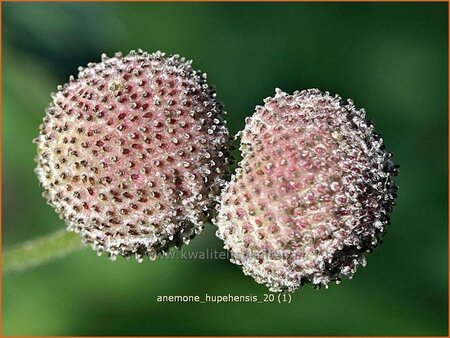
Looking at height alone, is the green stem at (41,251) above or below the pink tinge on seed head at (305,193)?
above

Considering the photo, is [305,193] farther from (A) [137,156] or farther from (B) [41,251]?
(B) [41,251]

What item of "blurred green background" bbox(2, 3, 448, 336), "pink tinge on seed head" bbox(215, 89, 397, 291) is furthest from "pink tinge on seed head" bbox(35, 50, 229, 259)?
"blurred green background" bbox(2, 3, 448, 336)

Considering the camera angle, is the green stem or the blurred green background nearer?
the green stem

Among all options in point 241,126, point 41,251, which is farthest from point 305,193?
point 241,126

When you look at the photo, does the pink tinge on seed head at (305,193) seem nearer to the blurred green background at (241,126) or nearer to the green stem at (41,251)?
the green stem at (41,251)

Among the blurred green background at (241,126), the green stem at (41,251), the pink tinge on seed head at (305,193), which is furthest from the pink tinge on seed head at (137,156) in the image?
the blurred green background at (241,126)

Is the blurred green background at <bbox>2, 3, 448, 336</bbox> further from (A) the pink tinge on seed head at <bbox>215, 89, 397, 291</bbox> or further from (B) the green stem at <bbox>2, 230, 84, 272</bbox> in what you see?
(A) the pink tinge on seed head at <bbox>215, 89, 397, 291</bbox>

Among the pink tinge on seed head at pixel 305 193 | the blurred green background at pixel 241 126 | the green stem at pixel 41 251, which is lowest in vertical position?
the pink tinge on seed head at pixel 305 193

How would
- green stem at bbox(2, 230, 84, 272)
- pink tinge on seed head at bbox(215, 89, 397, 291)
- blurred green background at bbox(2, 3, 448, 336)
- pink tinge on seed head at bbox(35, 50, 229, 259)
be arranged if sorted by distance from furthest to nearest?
blurred green background at bbox(2, 3, 448, 336) → green stem at bbox(2, 230, 84, 272) → pink tinge on seed head at bbox(35, 50, 229, 259) → pink tinge on seed head at bbox(215, 89, 397, 291)
